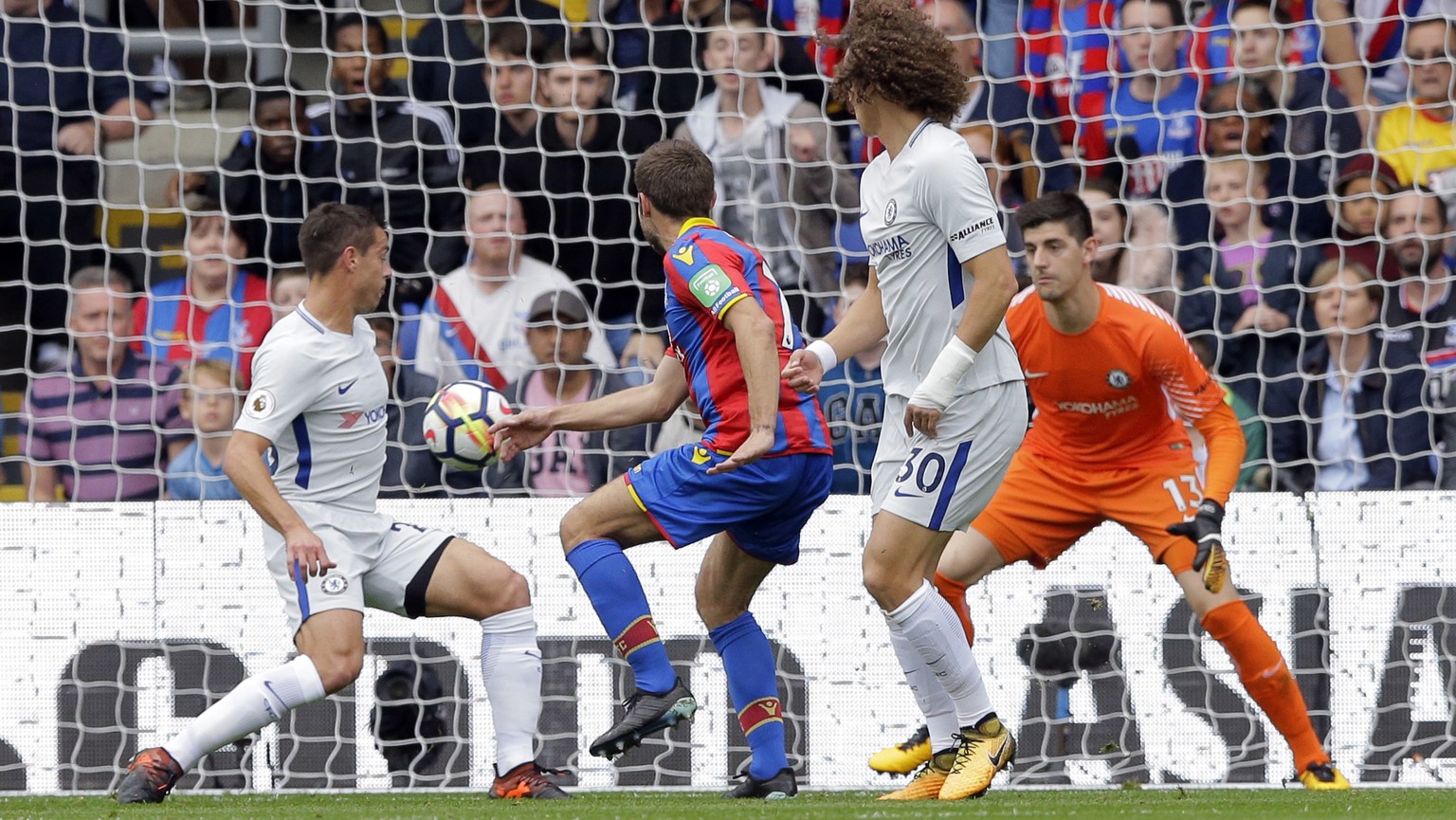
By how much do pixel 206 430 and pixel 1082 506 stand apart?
3.58 m

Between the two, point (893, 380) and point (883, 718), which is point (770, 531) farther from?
point (883, 718)

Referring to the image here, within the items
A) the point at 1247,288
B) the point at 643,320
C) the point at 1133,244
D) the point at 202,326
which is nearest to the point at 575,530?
the point at 643,320

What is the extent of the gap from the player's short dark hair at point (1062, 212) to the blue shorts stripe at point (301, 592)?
7.98ft

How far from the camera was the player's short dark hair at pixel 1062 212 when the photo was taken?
5148 millimetres

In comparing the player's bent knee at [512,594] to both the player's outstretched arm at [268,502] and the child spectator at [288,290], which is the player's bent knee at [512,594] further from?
the child spectator at [288,290]

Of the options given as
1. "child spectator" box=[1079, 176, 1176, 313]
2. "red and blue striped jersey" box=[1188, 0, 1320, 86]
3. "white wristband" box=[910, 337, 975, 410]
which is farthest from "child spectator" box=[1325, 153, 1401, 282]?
"white wristband" box=[910, 337, 975, 410]

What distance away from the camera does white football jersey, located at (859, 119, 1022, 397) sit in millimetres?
3992

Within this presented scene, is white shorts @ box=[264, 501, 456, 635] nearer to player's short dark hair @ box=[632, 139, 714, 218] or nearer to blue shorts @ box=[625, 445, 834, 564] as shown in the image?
blue shorts @ box=[625, 445, 834, 564]

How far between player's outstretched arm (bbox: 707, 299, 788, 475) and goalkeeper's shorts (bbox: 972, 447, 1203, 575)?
120 cm

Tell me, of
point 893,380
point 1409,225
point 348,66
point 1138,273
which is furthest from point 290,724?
point 1409,225

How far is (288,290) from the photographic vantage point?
22.9 feet

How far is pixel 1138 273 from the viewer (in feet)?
23.7

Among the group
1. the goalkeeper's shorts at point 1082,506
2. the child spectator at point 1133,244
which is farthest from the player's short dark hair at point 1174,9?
the goalkeeper's shorts at point 1082,506

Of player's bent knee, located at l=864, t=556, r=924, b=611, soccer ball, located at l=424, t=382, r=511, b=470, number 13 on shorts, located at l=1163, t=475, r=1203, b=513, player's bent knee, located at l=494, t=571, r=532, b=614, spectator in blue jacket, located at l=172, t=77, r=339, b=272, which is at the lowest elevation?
player's bent knee, located at l=494, t=571, r=532, b=614
